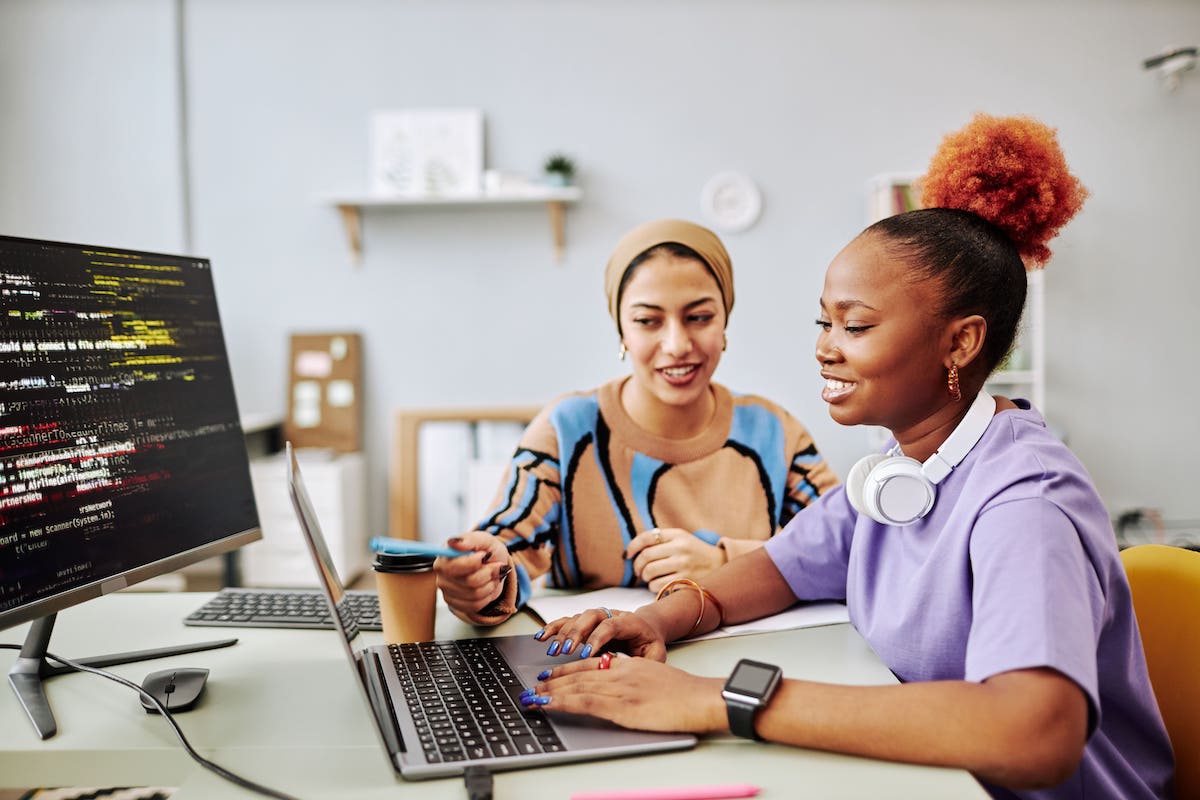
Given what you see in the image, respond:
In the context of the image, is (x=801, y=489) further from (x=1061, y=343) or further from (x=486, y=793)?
(x=1061, y=343)

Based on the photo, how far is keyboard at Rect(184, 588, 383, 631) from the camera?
1194 mm

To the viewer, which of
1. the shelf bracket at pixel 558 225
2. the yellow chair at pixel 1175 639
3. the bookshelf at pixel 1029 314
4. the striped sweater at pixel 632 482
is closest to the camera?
the yellow chair at pixel 1175 639

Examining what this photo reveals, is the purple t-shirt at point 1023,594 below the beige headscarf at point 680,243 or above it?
below

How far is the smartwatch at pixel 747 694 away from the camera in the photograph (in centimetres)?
79

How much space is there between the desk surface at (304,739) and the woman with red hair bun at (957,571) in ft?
0.09

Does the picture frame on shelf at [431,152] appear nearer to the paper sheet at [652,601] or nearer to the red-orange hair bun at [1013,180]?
the paper sheet at [652,601]

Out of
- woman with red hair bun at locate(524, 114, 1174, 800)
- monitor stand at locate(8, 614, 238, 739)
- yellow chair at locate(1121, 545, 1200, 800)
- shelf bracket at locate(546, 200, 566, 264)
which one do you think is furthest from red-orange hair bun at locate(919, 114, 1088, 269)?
shelf bracket at locate(546, 200, 566, 264)

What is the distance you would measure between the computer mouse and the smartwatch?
0.56 meters

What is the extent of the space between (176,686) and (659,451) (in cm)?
87

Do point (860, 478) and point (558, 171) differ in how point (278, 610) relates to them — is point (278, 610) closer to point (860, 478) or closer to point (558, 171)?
point (860, 478)

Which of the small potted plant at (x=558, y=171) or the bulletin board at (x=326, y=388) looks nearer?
the small potted plant at (x=558, y=171)

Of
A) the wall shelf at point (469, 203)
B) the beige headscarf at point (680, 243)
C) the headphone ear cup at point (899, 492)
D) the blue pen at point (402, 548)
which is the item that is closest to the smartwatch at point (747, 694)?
the headphone ear cup at point (899, 492)

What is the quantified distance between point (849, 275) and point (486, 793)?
0.68 metres

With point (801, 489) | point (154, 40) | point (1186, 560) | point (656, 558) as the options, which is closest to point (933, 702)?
point (1186, 560)
